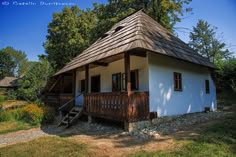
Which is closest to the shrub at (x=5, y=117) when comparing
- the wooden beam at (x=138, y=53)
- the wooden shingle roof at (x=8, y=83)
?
the wooden beam at (x=138, y=53)

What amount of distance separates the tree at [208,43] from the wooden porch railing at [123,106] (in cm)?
3792

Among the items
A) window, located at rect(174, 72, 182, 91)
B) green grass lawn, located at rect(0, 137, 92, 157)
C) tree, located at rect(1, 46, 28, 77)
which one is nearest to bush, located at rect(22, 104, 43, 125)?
green grass lawn, located at rect(0, 137, 92, 157)

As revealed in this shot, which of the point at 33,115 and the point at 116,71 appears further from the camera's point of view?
the point at 33,115

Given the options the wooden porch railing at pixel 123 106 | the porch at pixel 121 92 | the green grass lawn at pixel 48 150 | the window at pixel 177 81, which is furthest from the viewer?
the window at pixel 177 81

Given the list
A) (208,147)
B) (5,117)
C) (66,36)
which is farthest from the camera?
(66,36)

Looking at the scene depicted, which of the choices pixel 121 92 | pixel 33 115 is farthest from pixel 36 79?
pixel 121 92

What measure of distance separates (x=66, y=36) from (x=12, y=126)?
56.8 ft

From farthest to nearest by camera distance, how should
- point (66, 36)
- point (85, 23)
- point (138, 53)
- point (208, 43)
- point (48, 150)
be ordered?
point (208, 43), point (85, 23), point (66, 36), point (138, 53), point (48, 150)

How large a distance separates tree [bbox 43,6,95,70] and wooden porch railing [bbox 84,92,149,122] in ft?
56.6

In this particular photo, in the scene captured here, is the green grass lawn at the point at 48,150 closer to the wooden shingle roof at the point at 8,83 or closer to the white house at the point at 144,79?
the white house at the point at 144,79

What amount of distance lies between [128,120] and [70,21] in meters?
22.1

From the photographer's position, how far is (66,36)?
26344 millimetres

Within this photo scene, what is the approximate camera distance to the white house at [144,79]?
830 centimetres

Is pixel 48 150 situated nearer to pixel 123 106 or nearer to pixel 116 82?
pixel 123 106
